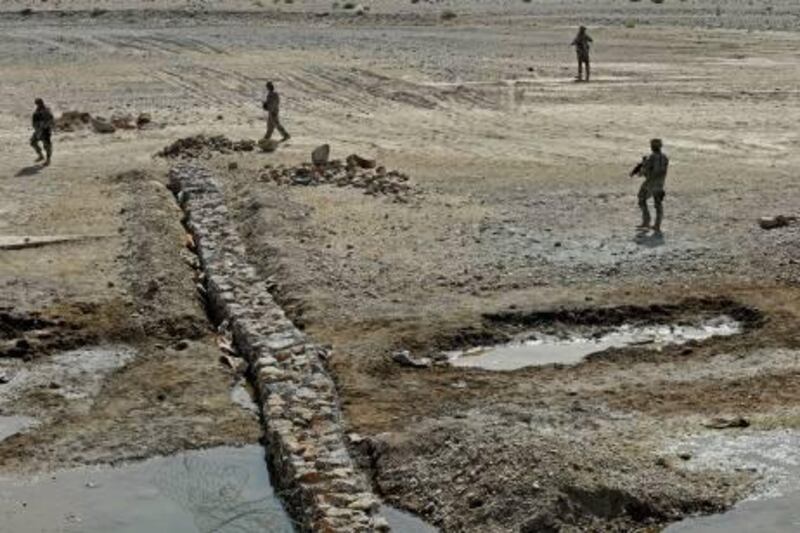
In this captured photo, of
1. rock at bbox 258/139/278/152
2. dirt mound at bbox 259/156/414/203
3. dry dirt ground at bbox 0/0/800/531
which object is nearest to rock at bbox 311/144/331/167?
dirt mound at bbox 259/156/414/203

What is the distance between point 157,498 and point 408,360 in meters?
4.12

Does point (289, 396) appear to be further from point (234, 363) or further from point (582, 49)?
point (582, 49)

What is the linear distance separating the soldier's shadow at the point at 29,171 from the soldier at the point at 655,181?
13216mm

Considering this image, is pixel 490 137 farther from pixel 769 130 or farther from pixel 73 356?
pixel 73 356

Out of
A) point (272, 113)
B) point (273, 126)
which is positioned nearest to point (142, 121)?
point (273, 126)

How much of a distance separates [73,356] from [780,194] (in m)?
14.1

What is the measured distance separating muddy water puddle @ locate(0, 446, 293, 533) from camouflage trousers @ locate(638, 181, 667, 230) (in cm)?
1018

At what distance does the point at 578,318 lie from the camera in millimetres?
18750

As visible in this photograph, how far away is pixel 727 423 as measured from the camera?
589 inches

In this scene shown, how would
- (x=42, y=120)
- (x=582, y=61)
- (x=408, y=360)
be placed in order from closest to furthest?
(x=408, y=360)
(x=42, y=120)
(x=582, y=61)

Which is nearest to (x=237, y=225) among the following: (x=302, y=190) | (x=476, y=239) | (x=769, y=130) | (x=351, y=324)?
(x=302, y=190)

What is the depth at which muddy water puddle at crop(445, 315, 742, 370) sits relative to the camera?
17.4m

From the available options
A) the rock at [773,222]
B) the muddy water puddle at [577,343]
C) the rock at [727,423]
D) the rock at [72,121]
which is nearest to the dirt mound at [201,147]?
the rock at [72,121]

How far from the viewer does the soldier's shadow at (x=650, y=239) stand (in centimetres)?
2195
